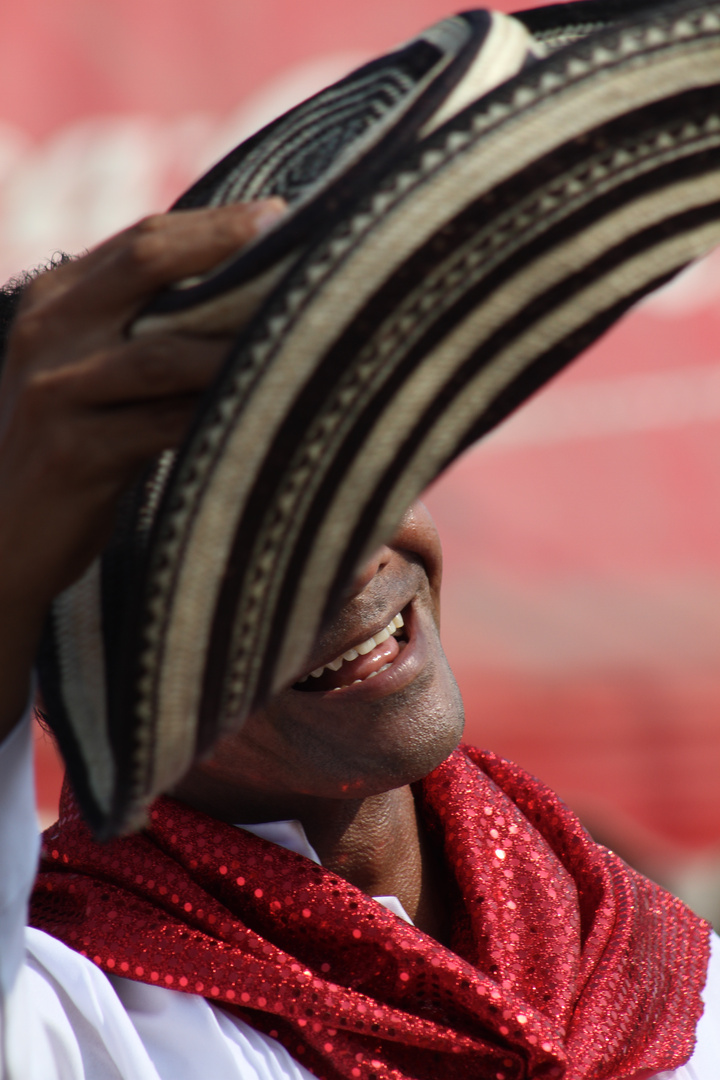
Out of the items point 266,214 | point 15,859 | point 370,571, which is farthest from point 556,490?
point 266,214

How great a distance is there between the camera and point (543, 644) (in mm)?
2740

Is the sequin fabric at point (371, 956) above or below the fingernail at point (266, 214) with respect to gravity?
below

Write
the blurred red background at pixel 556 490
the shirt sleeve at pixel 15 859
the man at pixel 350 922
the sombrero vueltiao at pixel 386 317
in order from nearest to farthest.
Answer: the sombrero vueltiao at pixel 386 317 → the shirt sleeve at pixel 15 859 → the man at pixel 350 922 → the blurred red background at pixel 556 490

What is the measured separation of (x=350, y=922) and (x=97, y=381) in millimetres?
655

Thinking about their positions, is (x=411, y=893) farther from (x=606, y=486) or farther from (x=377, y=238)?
(x=606, y=486)

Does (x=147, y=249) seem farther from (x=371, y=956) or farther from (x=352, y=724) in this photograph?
(x=371, y=956)

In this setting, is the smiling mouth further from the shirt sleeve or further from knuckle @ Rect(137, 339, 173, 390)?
knuckle @ Rect(137, 339, 173, 390)

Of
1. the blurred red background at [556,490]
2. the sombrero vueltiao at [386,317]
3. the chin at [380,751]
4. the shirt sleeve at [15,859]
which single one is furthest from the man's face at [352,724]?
the blurred red background at [556,490]

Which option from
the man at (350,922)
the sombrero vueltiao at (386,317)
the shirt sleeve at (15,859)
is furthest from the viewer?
the man at (350,922)

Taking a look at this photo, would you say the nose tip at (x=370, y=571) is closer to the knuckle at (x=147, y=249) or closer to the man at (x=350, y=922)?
the man at (x=350, y=922)

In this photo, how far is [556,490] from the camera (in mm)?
2809

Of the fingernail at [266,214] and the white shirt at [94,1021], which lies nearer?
the fingernail at [266,214]

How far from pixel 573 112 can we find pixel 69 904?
846 mm

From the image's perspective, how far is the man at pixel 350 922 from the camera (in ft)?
3.08
